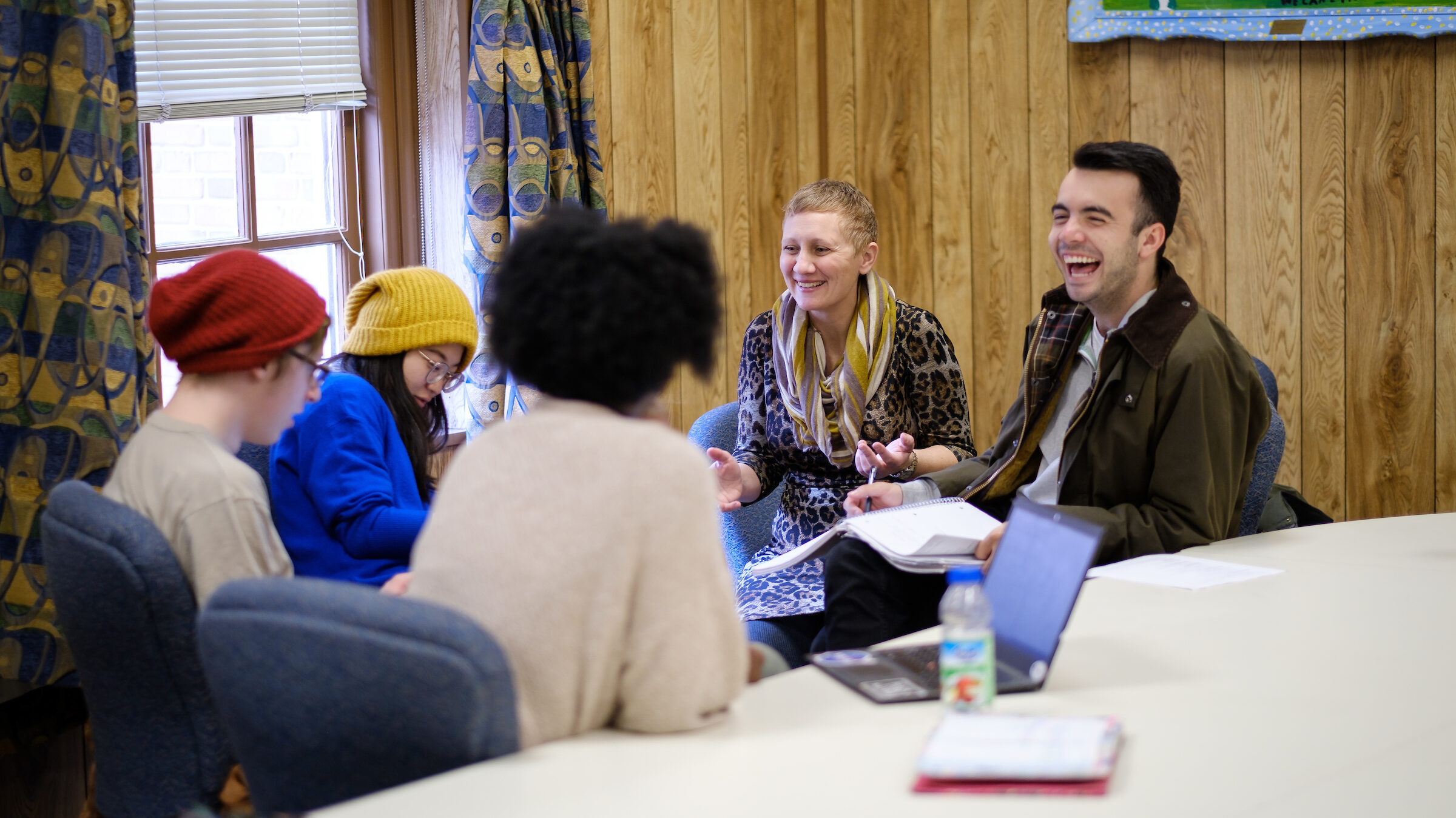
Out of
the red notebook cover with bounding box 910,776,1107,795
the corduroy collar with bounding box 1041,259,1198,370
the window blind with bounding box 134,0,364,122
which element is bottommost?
the red notebook cover with bounding box 910,776,1107,795

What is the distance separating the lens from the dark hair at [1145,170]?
2307 mm

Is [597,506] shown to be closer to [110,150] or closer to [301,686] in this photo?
[301,686]

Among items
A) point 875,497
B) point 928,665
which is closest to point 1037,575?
point 928,665

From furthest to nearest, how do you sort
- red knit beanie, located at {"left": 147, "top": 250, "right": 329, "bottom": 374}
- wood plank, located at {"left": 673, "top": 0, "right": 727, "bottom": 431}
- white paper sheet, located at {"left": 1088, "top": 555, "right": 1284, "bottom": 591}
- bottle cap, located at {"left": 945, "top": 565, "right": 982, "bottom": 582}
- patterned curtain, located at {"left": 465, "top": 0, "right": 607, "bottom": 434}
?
wood plank, located at {"left": 673, "top": 0, "right": 727, "bottom": 431}
patterned curtain, located at {"left": 465, "top": 0, "right": 607, "bottom": 434}
white paper sheet, located at {"left": 1088, "top": 555, "right": 1284, "bottom": 591}
red knit beanie, located at {"left": 147, "top": 250, "right": 329, "bottom": 374}
bottle cap, located at {"left": 945, "top": 565, "right": 982, "bottom": 582}

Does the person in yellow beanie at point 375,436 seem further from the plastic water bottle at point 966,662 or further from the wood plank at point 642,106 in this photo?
the wood plank at point 642,106

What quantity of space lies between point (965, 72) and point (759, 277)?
3.17 ft

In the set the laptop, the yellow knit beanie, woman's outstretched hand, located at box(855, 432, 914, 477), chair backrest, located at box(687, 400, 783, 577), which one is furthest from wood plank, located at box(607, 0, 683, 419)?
the laptop

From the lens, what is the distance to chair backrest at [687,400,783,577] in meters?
2.95

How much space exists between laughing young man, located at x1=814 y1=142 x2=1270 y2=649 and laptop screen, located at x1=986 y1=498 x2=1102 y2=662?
0.46m

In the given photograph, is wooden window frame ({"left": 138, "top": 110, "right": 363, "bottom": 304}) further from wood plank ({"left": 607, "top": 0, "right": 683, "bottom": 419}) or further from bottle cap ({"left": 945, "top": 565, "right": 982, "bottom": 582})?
bottle cap ({"left": 945, "top": 565, "right": 982, "bottom": 582})

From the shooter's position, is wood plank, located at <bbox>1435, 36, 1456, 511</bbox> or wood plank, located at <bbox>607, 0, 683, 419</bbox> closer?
wood plank, located at <bbox>607, 0, 683, 419</bbox>

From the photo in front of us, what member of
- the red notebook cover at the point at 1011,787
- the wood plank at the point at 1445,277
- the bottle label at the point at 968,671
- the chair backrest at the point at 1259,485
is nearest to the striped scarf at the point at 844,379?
the chair backrest at the point at 1259,485

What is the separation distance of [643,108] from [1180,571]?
7.59ft

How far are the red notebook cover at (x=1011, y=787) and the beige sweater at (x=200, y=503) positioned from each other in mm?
911
